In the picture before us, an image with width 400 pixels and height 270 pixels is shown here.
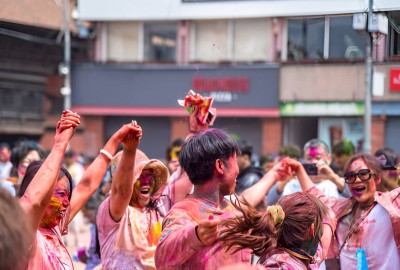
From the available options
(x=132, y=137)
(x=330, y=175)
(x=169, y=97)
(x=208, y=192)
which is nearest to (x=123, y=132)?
(x=132, y=137)

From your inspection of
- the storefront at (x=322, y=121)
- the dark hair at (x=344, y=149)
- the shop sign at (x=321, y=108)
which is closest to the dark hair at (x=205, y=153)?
the dark hair at (x=344, y=149)

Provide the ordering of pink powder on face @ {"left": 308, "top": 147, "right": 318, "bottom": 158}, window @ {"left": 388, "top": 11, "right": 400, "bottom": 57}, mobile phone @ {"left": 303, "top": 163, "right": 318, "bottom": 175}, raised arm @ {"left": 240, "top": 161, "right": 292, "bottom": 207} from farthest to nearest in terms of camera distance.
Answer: pink powder on face @ {"left": 308, "top": 147, "right": 318, "bottom": 158} → mobile phone @ {"left": 303, "top": 163, "right": 318, "bottom": 175} → raised arm @ {"left": 240, "top": 161, "right": 292, "bottom": 207} → window @ {"left": 388, "top": 11, "right": 400, "bottom": 57}

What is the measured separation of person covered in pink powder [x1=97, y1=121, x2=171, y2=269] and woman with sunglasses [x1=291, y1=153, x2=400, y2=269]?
2.86ft

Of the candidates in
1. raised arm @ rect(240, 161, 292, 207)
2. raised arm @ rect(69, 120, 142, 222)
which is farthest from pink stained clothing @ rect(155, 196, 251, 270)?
raised arm @ rect(240, 161, 292, 207)

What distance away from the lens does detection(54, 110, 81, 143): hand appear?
3236 millimetres

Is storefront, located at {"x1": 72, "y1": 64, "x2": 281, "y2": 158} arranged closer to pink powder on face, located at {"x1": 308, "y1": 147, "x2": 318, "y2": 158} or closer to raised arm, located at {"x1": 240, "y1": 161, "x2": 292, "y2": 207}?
pink powder on face, located at {"x1": 308, "y1": 147, "x2": 318, "y2": 158}

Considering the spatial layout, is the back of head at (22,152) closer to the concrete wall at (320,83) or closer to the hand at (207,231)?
the hand at (207,231)

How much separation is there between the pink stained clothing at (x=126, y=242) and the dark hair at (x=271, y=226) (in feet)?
3.90

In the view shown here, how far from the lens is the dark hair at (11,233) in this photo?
1.94 meters

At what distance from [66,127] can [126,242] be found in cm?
129

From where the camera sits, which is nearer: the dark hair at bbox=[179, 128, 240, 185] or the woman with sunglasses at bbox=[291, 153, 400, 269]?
the dark hair at bbox=[179, 128, 240, 185]

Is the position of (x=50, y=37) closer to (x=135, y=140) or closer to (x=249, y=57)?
(x=249, y=57)

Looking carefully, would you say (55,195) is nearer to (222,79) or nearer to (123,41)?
(222,79)

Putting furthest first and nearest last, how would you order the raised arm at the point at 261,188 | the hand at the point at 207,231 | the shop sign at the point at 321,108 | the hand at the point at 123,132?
the shop sign at the point at 321,108 < the raised arm at the point at 261,188 < the hand at the point at 123,132 < the hand at the point at 207,231
